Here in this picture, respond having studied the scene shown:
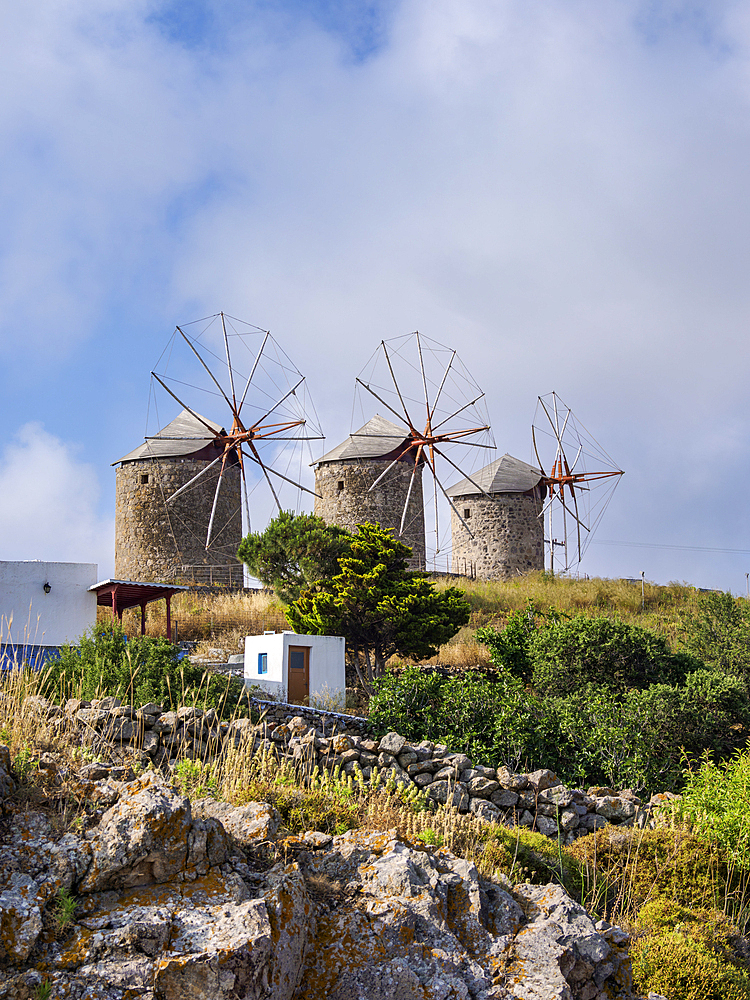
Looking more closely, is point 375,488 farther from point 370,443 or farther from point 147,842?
point 147,842

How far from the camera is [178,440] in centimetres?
3042

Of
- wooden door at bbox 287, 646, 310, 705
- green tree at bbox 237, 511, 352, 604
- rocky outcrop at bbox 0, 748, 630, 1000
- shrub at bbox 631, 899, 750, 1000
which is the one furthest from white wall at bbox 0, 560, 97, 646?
shrub at bbox 631, 899, 750, 1000

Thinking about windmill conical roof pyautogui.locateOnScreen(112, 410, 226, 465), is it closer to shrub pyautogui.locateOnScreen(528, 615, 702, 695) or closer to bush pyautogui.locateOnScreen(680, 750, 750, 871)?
shrub pyautogui.locateOnScreen(528, 615, 702, 695)

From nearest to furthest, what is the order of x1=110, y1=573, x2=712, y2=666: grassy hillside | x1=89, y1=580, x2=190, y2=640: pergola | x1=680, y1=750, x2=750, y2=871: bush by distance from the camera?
1. x1=680, y1=750, x2=750, y2=871: bush
2. x1=89, y1=580, x2=190, y2=640: pergola
3. x1=110, y1=573, x2=712, y2=666: grassy hillside

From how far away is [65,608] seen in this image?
17.7m

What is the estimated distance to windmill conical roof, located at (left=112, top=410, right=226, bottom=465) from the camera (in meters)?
30.0

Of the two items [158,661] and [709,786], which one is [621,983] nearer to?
[709,786]

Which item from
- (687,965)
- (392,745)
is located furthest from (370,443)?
(687,965)

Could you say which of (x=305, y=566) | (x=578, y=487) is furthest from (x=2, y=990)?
(x=578, y=487)

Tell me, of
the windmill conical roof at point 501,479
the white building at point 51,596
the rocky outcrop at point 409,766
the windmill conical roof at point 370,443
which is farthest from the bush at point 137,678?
the windmill conical roof at point 501,479

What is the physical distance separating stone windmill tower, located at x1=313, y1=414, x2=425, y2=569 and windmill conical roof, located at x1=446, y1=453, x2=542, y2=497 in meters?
3.27

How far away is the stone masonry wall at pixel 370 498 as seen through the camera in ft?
103

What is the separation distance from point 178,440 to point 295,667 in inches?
675

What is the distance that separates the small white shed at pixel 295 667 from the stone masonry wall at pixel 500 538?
18417mm
